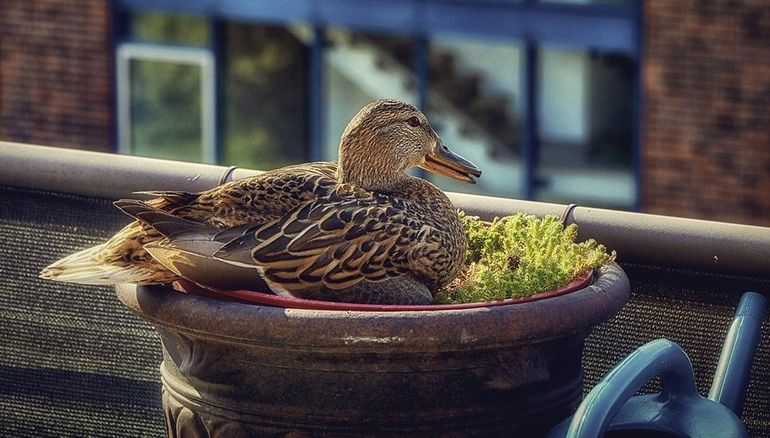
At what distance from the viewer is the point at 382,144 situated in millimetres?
3432

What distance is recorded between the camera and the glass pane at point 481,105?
11.1 meters

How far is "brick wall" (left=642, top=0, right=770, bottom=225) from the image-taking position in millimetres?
9938

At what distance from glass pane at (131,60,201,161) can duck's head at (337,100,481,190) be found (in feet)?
27.9

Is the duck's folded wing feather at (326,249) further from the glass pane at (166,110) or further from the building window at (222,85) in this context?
the glass pane at (166,110)

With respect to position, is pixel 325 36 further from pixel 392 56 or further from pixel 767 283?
pixel 767 283

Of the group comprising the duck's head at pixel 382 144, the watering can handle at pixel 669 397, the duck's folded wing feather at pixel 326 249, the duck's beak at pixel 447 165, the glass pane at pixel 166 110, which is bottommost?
the glass pane at pixel 166 110

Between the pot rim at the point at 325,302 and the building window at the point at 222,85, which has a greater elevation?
the pot rim at the point at 325,302

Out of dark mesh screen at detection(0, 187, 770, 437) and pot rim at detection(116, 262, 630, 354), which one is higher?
pot rim at detection(116, 262, 630, 354)

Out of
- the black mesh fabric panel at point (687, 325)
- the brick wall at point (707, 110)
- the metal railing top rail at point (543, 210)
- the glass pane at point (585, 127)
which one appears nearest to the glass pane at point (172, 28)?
the glass pane at point (585, 127)

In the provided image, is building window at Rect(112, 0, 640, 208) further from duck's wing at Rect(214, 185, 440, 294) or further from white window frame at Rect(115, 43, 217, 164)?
duck's wing at Rect(214, 185, 440, 294)

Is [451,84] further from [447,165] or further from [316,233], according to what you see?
[316,233]

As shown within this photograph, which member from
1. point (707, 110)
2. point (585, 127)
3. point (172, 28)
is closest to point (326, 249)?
point (707, 110)

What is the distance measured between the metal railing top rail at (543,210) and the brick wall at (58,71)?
25.8 ft

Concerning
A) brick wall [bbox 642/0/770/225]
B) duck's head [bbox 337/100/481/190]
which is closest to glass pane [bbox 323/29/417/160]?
brick wall [bbox 642/0/770/225]
